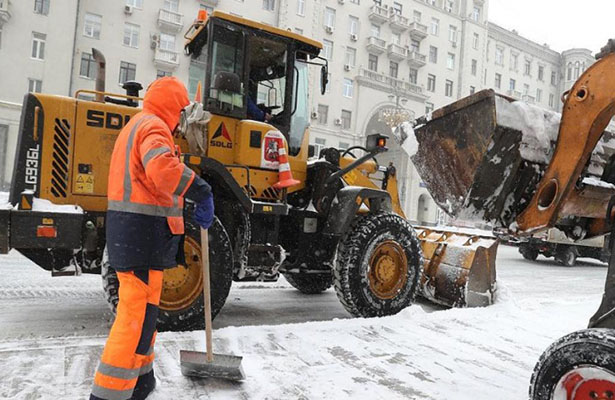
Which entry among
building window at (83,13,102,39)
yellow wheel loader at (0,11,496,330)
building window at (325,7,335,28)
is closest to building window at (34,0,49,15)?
building window at (83,13,102,39)

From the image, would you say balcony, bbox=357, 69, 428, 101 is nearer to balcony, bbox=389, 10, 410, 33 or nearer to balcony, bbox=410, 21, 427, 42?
balcony, bbox=389, 10, 410, 33

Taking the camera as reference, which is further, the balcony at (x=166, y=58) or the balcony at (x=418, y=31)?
the balcony at (x=418, y=31)

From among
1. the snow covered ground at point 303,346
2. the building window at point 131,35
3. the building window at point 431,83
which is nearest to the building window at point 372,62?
the building window at point 431,83

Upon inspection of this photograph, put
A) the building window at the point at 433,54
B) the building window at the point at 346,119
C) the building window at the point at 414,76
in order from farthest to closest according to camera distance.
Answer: the building window at the point at 433,54
the building window at the point at 414,76
the building window at the point at 346,119

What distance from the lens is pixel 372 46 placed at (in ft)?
114

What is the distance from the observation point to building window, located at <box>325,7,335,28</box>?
3322 centimetres

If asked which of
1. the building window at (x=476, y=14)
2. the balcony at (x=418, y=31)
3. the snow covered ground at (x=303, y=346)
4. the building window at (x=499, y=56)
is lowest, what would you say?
the snow covered ground at (x=303, y=346)

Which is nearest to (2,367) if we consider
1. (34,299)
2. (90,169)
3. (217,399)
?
(217,399)

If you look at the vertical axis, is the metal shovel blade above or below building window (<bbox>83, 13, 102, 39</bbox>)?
below

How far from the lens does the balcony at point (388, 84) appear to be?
33.8 meters

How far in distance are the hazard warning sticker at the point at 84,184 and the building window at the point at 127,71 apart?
82.7ft

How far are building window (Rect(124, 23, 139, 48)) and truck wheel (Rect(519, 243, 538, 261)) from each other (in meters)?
23.4

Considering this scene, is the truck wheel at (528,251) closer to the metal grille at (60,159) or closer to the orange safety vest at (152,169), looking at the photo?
the metal grille at (60,159)

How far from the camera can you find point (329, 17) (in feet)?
109
